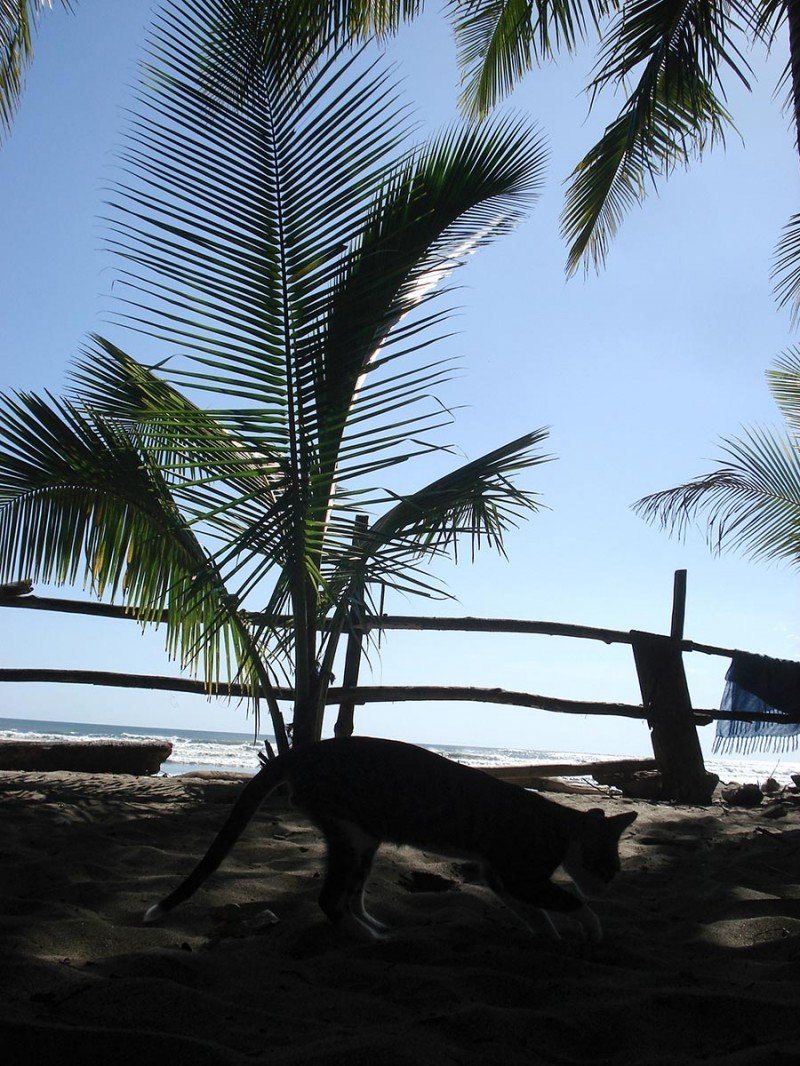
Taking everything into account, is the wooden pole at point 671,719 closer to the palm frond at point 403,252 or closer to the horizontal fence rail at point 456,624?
the horizontal fence rail at point 456,624

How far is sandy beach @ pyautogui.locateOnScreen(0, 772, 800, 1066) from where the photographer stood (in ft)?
4.66

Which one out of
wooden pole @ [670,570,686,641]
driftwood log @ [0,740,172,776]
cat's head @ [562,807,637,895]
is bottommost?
driftwood log @ [0,740,172,776]

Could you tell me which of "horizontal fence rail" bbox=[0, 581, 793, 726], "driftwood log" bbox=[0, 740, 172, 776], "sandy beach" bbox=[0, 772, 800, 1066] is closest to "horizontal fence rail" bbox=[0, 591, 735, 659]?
"horizontal fence rail" bbox=[0, 581, 793, 726]

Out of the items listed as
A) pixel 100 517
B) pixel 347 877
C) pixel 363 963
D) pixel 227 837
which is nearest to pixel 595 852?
pixel 347 877

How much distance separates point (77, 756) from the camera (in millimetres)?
5223

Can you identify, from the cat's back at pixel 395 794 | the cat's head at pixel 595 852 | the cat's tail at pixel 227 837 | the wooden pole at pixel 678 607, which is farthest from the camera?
the wooden pole at pixel 678 607

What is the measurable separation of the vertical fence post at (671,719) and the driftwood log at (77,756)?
3.35 m

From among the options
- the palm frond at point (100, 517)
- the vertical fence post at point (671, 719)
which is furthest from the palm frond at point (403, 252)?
the vertical fence post at point (671, 719)

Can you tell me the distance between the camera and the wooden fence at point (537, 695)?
207 inches

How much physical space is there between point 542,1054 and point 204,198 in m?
3.00

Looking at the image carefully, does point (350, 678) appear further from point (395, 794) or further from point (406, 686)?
point (395, 794)

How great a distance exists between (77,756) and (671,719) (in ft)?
13.1

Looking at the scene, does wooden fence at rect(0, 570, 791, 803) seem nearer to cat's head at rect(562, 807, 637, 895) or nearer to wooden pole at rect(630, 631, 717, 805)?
wooden pole at rect(630, 631, 717, 805)

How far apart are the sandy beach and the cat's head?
95 mm
